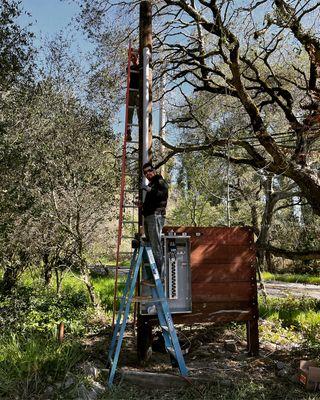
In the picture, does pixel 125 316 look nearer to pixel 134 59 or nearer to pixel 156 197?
pixel 156 197

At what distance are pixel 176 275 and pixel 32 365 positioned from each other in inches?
95.4

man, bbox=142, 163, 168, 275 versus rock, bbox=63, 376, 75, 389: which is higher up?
man, bbox=142, 163, 168, 275

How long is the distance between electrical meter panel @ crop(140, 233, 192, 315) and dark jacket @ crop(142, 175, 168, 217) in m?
0.72

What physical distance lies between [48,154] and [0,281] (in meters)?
4.57

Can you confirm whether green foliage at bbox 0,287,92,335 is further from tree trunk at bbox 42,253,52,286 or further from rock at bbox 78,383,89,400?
rock at bbox 78,383,89,400

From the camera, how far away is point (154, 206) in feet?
18.9

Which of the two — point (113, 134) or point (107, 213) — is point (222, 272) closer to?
point (107, 213)

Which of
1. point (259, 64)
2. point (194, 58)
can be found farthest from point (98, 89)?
point (259, 64)

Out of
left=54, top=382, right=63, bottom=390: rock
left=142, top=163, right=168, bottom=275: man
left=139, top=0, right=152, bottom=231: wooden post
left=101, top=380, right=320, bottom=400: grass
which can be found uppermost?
left=139, top=0, right=152, bottom=231: wooden post

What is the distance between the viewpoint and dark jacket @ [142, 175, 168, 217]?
5.74m

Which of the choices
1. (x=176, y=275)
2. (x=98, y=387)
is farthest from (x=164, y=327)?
(x=98, y=387)

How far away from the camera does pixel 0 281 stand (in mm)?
12305

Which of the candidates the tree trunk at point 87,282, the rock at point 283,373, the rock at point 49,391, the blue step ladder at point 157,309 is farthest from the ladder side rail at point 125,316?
the tree trunk at point 87,282

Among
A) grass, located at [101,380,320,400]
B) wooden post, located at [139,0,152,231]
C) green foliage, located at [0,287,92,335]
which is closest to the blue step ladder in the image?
grass, located at [101,380,320,400]
